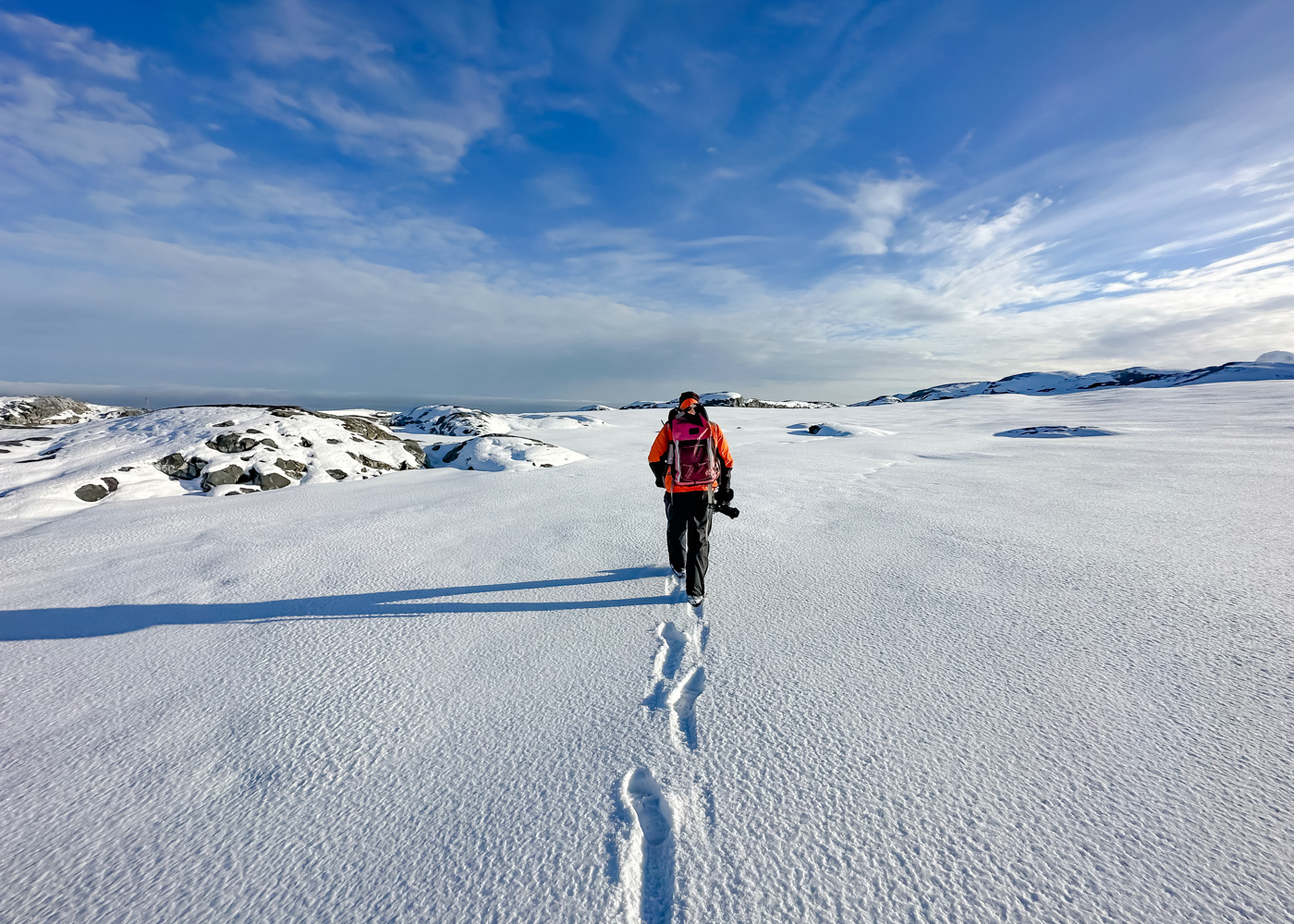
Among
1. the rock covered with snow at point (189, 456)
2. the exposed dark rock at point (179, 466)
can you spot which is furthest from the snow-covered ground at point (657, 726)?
the exposed dark rock at point (179, 466)

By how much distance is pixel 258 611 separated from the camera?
402 cm

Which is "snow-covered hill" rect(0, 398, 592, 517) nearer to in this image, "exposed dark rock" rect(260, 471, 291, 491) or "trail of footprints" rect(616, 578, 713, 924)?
"exposed dark rock" rect(260, 471, 291, 491)

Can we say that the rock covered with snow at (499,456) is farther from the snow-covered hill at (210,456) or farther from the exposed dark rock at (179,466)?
the exposed dark rock at (179,466)

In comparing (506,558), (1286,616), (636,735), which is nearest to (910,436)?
(1286,616)

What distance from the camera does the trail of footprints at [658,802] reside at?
5.54ft

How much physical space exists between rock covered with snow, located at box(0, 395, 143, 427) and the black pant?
3678cm

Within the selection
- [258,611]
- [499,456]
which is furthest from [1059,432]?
[258,611]

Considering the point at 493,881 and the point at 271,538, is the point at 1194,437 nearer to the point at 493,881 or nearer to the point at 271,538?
the point at 493,881

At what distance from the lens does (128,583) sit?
453 cm

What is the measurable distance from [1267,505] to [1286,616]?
13.1 feet

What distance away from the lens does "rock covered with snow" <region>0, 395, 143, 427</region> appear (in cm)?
2806

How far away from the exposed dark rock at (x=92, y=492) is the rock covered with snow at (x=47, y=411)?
2756cm

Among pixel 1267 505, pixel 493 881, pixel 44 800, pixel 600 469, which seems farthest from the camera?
pixel 600 469

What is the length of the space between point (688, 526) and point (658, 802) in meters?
2.43
